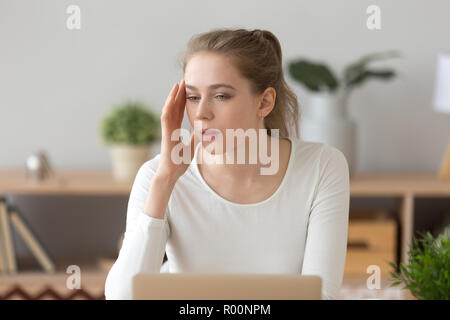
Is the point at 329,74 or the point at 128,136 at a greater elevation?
the point at 329,74

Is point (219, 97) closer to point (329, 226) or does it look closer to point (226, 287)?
point (329, 226)

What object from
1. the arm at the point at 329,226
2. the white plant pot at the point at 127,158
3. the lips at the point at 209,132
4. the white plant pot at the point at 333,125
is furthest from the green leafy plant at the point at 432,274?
the white plant pot at the point at 127,158

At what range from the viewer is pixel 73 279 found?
2895 millimetres

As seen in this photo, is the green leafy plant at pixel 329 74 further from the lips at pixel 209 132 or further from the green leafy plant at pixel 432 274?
the green leafy plant at pixel 432 274

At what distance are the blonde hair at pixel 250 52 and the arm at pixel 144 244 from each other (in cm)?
32

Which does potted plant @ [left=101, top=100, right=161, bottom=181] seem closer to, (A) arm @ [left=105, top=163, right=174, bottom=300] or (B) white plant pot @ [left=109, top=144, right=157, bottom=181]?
(B) white plant pot @ [left=109, top=144, right=157, bottom=181]

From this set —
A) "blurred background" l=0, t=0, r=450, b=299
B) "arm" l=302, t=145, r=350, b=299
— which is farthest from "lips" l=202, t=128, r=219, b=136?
"blurred background" l=0, t=0, r=450, b=299

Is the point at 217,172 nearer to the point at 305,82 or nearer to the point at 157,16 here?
the point at 305,82

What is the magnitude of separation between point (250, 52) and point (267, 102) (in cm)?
14

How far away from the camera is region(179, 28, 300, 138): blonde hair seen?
151cm

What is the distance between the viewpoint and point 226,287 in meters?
0.94

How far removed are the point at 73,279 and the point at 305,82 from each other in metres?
1.32

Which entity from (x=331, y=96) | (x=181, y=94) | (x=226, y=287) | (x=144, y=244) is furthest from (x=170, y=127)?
(x=331, y=96)

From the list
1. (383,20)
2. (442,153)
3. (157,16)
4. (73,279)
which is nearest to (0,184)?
(73,279)
